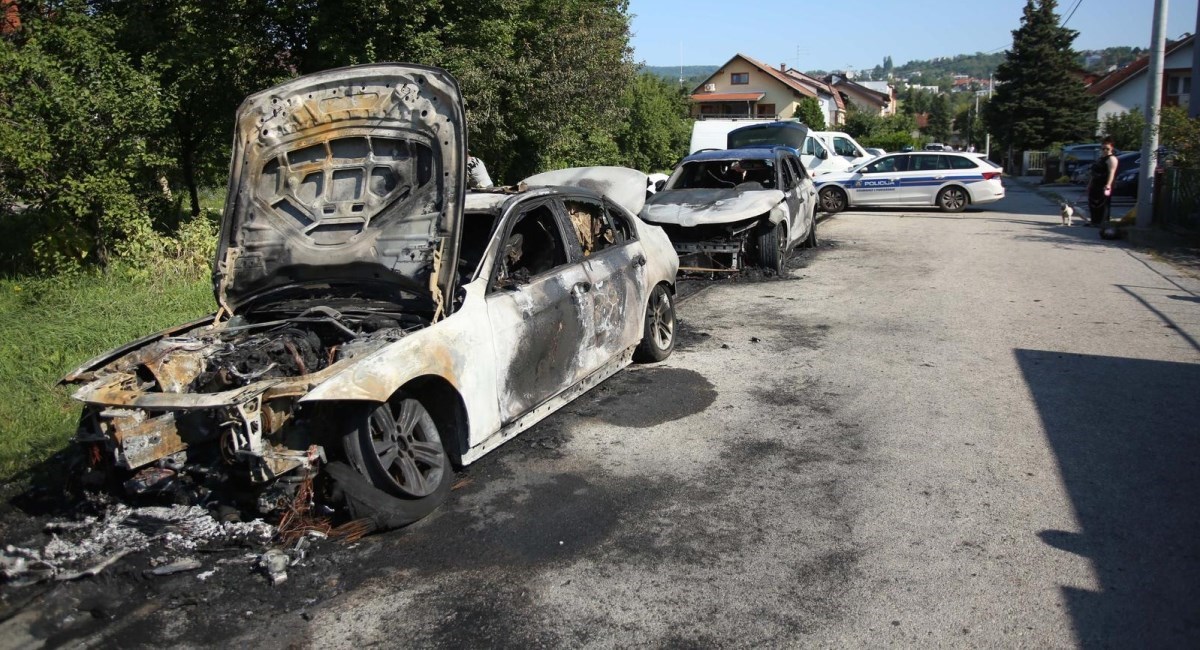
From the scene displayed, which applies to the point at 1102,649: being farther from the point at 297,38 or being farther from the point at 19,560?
the point at 297,38

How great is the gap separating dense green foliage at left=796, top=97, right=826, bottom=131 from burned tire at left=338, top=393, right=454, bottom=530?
200 ft

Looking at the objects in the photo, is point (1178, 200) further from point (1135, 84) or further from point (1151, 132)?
point (1135, 84)

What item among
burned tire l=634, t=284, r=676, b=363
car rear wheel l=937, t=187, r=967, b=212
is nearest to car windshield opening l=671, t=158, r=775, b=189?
burned tire l=634, t=284, r=676, b=363

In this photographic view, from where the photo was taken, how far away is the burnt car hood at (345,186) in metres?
5.66

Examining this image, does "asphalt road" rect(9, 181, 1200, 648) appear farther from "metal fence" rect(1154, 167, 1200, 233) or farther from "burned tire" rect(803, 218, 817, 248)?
"metal fence" rect(1154, 167, 1200, 233)

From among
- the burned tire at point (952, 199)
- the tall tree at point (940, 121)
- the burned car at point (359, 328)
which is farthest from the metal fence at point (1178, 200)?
the tall tree at point (940, 121)

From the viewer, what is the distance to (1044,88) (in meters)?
54.3

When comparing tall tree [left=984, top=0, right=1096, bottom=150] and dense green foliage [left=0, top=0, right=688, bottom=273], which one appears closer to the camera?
dense green foliage [left=0, top=0, right=688, bottom=273]

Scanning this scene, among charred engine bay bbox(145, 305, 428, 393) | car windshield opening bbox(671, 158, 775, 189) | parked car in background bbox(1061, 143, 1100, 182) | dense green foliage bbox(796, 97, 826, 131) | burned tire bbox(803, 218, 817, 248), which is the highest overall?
dense green foliage bbox(796, 97, 826, 131)

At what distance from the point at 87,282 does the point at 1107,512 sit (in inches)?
401

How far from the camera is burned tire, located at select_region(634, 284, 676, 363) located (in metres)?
7.94

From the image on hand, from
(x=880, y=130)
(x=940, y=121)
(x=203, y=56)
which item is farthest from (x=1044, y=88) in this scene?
(x=940, y=121)

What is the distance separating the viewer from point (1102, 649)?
12.3ft

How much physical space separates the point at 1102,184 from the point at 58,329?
18.1 m
